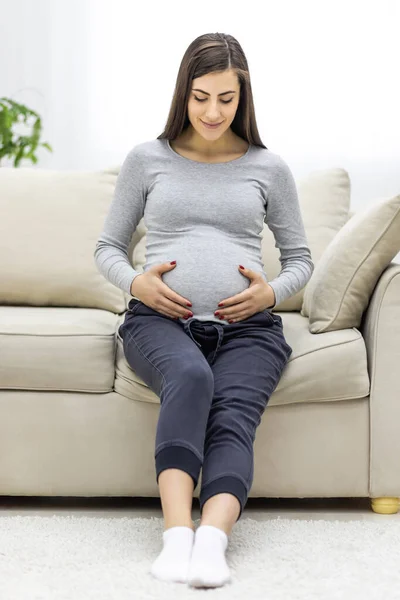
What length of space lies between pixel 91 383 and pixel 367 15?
2.09 metres

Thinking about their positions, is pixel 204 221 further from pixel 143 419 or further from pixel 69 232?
pixel 69 232

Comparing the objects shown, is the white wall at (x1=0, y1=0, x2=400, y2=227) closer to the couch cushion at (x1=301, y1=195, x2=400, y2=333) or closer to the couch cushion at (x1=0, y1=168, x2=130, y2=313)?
the couch cushion at (x1=0, y1=168, x2=130, y2=313)

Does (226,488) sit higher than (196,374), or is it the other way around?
(196,374)

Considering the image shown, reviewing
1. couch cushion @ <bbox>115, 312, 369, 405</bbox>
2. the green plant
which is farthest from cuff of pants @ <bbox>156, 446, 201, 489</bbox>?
the green plant

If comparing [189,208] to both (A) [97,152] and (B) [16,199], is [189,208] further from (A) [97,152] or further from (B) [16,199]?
(A) [97,152]

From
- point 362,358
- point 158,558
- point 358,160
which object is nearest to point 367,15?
point 358,160

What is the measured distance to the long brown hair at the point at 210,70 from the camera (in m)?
1.78

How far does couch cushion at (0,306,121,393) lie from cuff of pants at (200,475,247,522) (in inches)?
18.0

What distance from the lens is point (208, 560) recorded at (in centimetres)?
131

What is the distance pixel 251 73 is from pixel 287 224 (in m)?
1.50

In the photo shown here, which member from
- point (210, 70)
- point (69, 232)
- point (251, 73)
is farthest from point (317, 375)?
point (251, 73)

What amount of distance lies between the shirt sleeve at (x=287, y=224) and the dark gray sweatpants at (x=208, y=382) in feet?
0.43

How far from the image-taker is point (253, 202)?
1835 millimetres

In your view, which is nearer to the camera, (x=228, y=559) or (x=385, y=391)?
(x=228, y=559)
